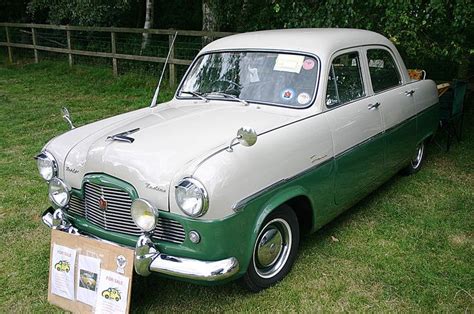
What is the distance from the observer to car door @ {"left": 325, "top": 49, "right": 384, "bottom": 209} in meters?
3.70

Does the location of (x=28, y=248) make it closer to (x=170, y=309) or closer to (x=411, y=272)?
(x=170, y=309)

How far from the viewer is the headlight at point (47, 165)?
3314 mm

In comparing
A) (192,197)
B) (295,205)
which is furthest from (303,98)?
(192,197)

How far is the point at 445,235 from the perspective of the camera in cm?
404

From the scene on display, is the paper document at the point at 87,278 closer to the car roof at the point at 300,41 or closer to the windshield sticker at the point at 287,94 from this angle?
the windshield sticker at the point at 287,94

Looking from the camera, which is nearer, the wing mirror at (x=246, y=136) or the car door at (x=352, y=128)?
the wing mirror at (x=246, y=136)

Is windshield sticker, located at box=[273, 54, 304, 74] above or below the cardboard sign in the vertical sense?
above

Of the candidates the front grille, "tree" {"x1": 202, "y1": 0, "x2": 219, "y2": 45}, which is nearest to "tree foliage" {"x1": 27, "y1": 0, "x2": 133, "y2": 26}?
"tree" {"x1": 202, "y1": 0, "x2": 219, "y2": 45}

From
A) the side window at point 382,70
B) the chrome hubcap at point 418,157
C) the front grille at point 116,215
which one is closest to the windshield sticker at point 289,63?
the side window at point 382,70

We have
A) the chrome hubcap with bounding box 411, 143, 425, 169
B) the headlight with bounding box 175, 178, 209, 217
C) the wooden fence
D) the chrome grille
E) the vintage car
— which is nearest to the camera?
the headlight with bounding box 175, 178, 209, 217

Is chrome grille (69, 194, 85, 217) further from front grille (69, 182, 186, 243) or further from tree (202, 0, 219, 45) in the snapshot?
tree (202, 0, 219, 45)

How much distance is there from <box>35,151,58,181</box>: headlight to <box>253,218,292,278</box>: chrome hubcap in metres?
1.50

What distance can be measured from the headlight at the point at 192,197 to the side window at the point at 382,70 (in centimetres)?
237

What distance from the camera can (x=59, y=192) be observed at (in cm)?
319
